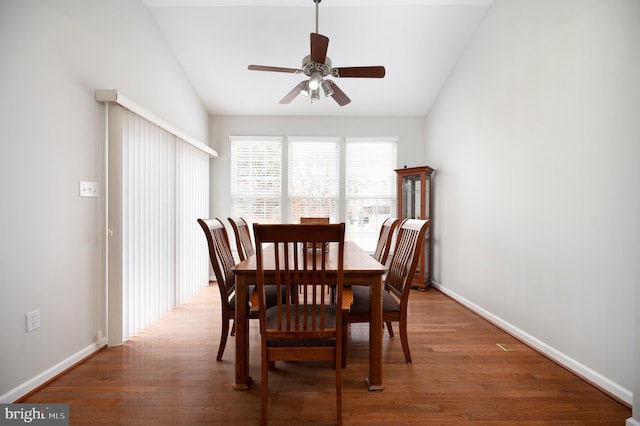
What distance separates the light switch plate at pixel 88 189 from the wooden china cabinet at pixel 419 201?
12.1 ft

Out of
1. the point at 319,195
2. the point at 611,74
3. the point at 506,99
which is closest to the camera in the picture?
the point at 611,74

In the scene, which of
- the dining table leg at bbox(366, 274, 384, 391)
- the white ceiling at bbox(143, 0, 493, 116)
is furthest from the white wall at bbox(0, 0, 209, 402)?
the dining table leg at bbox(366, 274, 384, 391)

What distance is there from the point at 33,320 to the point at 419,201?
4.21 metres

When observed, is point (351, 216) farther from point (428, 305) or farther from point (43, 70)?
point (43, 70)

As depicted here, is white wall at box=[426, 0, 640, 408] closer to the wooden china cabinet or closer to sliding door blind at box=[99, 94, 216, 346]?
the wooden china cabinet

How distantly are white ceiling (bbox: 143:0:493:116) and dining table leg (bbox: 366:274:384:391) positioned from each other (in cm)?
292

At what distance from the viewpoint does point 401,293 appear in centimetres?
223

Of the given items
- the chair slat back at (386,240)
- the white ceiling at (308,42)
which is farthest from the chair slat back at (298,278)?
the white ceiling at (308,42)

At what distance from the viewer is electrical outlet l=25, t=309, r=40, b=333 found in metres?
1.88

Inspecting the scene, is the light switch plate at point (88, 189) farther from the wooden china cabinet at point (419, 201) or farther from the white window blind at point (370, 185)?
the wooden china cabinet at point (419, 201)

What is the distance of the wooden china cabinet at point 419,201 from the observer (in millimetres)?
4402

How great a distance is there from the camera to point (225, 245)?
2523mm

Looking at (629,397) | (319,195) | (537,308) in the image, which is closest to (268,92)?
(319,195)

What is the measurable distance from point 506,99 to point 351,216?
8.70 feet
